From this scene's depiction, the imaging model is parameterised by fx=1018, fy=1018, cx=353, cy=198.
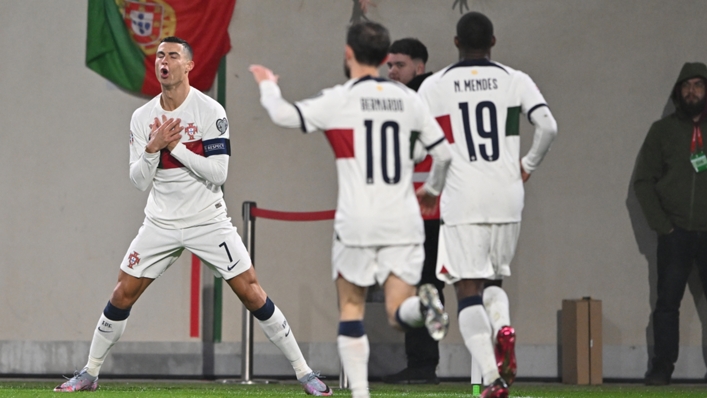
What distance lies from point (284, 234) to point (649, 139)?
10.8ft

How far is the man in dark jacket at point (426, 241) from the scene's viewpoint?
7.55m

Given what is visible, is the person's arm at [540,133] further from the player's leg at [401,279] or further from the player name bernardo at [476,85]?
the player's leg at [401,279]

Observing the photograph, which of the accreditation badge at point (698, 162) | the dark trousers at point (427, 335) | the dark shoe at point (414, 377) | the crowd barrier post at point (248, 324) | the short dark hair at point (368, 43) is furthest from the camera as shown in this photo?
the accreditation badge at point (698, 162)

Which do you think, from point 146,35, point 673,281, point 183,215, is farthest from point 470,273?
point 146,35

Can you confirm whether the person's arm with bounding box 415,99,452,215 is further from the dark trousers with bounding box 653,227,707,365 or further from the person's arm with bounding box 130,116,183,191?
the dark trousers with bounding box 653,227,707,365

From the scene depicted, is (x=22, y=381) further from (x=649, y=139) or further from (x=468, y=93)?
(x=649, y=139)

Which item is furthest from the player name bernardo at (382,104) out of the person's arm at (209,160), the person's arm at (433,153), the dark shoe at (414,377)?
the dark shoe at (414,377)

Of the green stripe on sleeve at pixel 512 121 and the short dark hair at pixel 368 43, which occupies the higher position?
the short dark hair at pixel 368 43

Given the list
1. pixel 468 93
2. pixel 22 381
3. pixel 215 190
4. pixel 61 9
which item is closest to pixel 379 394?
pixel 215 190

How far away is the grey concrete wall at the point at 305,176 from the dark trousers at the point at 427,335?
102cm

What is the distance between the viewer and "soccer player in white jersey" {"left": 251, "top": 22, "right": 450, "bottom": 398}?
445 cm

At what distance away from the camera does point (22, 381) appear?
8234 millimetres

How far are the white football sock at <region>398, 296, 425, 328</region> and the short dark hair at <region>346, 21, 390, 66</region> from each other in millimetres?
1092

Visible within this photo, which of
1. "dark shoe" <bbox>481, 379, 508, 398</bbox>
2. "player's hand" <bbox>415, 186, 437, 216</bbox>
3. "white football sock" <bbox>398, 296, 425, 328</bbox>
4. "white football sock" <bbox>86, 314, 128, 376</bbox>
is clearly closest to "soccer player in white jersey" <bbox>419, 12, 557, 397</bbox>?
"dark shoe" <bbox>481, 379, 508, 398</bbox>
